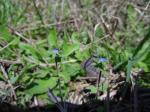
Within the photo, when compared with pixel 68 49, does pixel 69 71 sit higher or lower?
lower

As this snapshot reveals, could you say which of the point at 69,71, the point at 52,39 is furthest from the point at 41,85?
the point at 52,39

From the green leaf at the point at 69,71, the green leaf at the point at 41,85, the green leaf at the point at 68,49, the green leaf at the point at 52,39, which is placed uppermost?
the green leaf at the point at 52,39

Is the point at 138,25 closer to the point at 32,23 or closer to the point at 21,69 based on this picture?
the point at 32,23

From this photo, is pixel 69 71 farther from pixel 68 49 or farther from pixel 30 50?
pixel 30 50

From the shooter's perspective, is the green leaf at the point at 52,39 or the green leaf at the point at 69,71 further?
the green leaf at the point at 52,39

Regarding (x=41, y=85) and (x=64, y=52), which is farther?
(x=64, y=52)

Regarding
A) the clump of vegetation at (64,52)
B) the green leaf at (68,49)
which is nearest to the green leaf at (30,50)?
the clump of vegetation at (64,52)

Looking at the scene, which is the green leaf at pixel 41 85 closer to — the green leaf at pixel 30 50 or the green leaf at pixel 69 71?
the green leaf at pixel 69 71

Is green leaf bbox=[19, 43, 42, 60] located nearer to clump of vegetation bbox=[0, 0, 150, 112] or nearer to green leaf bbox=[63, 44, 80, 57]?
clump of vegetation bbox=[0, 0, 150, 112]

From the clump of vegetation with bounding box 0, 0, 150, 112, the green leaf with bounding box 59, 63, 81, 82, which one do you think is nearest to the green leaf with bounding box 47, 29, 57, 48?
the clump of vegetation with bounding box 0, 0, 150, 112
